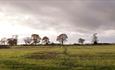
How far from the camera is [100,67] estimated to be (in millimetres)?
38719

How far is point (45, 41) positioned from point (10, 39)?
2447 centimetres

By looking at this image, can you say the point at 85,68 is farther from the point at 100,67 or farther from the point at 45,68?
the point at 45,68

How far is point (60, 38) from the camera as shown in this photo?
196 metres

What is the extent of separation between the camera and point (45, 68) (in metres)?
38.1

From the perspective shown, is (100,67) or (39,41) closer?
(100,67)

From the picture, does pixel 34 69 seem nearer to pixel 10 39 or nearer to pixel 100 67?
pixel 100 67

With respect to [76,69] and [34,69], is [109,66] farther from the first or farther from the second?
[34,69]

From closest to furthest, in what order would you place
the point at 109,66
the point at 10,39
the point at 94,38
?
the point at 109,66 < the point at 94,38 < the point at 10,39

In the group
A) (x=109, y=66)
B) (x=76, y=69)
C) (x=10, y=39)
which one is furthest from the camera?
(x=10, y=39)

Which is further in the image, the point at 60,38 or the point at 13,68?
the point at 60,38

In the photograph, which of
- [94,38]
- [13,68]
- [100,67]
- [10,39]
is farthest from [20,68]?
[10,39]

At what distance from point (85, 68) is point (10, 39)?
6131 inches

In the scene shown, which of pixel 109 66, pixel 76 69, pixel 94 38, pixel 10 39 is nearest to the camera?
pixel 76 69

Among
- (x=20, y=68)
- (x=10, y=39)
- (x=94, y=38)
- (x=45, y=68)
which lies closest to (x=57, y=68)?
(x=45, y=68)
